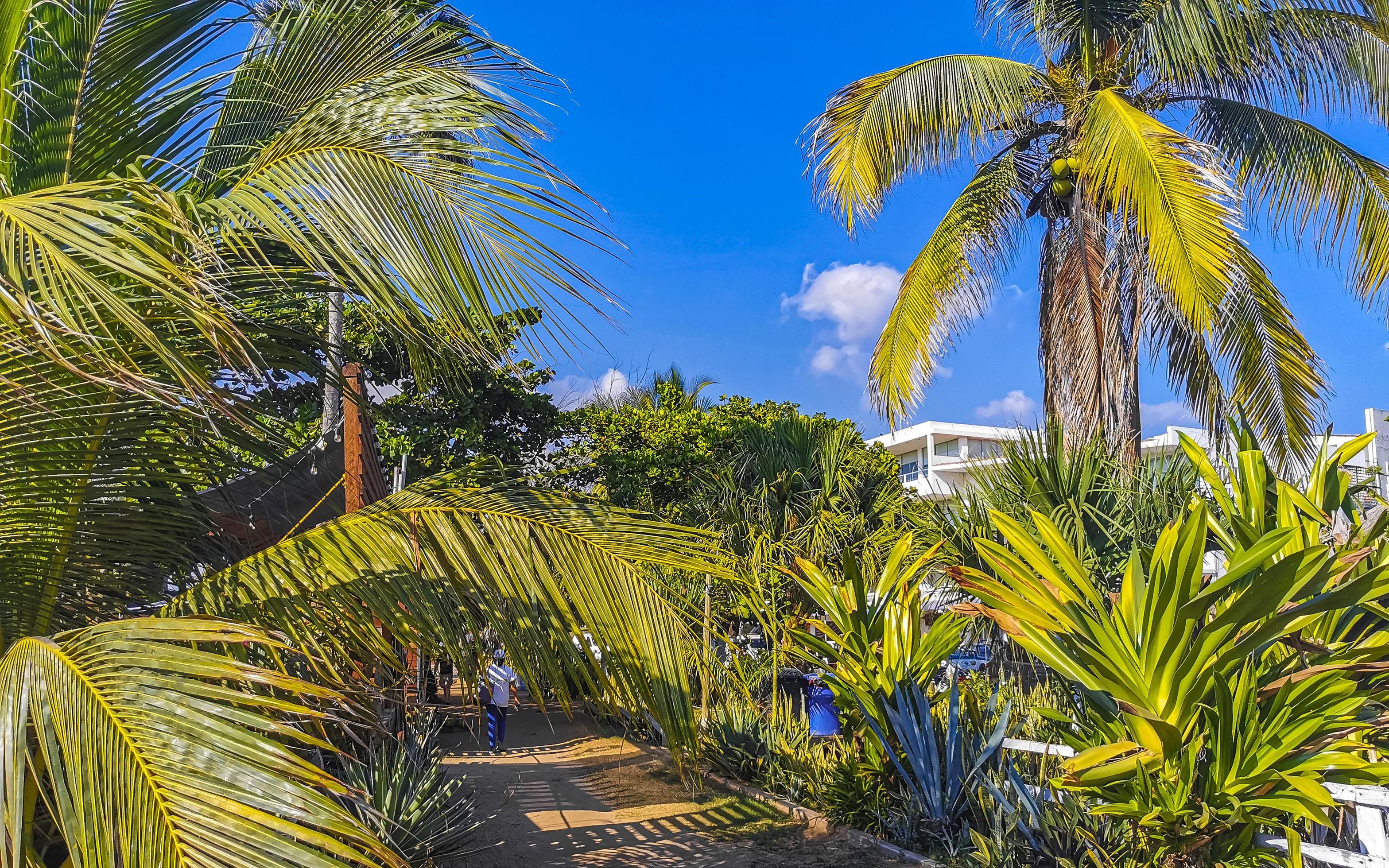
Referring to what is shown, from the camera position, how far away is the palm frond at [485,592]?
2617mm

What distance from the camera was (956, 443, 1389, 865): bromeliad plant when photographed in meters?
3.54

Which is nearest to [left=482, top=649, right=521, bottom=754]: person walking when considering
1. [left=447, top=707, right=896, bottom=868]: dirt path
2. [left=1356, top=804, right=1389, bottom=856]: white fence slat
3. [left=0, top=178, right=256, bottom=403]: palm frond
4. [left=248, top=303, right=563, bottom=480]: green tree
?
[left=447, top=707, right=896, bottom=868]: dirt path

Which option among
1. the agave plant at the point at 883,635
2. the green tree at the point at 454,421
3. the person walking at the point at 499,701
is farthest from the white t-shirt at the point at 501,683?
the agave plant at the point at 883,635

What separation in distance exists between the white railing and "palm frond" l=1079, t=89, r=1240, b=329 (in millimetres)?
3913

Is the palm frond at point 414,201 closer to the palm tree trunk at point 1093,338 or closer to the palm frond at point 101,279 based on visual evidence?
the palm frond at point 101,279

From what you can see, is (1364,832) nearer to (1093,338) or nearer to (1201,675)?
(1201,675)

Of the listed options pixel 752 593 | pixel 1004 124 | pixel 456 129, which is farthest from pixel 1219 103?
pixel 456 129

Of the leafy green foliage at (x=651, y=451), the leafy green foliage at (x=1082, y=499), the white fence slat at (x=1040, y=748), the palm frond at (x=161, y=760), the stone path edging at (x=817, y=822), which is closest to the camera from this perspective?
the palm frond at (x=161, y=760)

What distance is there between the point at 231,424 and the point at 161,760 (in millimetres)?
1534

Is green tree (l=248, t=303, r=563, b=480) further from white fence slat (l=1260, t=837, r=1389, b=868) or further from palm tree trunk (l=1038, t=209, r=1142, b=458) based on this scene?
white fence slat (l=1260, t=837, r=1389, b=868)

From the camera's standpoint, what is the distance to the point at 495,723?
439 inches

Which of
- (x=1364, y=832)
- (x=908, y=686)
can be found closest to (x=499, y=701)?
(x=908, y=686)

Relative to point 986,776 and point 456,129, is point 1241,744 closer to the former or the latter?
point 986,776

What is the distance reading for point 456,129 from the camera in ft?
8.41
